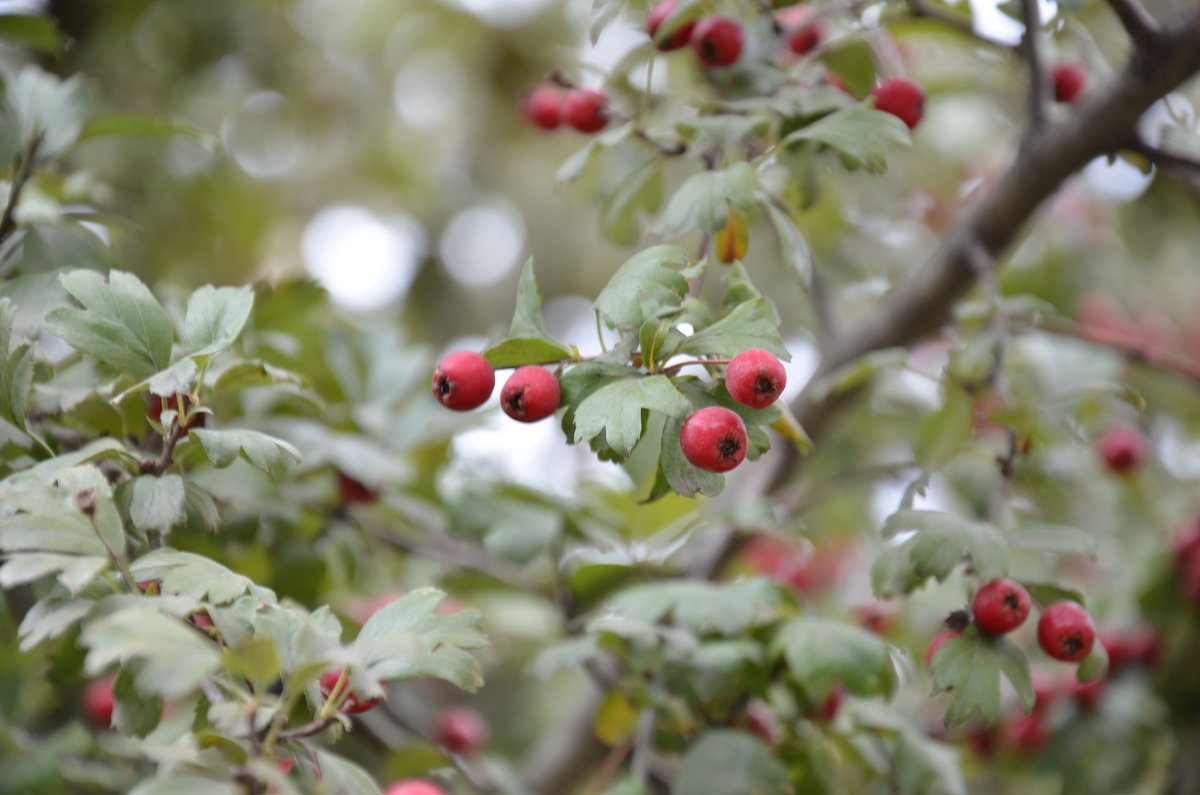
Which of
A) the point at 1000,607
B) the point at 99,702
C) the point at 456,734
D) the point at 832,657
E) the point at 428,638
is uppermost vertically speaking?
the point at 428,638

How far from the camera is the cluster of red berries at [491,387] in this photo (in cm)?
83

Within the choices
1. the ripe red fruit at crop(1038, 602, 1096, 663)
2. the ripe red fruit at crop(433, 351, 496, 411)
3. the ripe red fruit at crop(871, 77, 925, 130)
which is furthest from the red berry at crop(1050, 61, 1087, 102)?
Answer: the ripe red fruit at crop(433, 351, 496, 411)

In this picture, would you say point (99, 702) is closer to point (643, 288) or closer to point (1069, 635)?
point (643, 288)

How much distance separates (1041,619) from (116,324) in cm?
93

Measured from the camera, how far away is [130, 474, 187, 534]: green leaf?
83 cm

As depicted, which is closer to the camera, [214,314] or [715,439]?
[715,439]

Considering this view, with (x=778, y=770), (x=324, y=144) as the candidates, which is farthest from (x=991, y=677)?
(x=324, y=144)

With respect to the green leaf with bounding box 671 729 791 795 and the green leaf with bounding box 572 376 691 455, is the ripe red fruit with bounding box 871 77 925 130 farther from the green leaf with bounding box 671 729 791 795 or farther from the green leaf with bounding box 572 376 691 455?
the green leaf with bounding box 671 729 791 795

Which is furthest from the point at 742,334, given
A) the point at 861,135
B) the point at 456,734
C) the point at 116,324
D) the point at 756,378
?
the point at 456,734

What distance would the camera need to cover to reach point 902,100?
1138 millimetres

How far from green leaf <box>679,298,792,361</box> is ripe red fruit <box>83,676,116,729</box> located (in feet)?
3.30

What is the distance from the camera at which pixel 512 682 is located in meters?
2.79

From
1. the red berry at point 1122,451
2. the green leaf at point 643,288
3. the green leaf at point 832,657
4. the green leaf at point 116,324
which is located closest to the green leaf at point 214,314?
the green leaf at point 116,324

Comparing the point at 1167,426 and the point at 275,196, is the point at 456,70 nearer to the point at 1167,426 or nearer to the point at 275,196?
the point at 275,196
